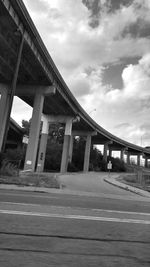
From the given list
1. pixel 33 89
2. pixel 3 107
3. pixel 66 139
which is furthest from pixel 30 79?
pixel 66 139

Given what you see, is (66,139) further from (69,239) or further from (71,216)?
(69,239)

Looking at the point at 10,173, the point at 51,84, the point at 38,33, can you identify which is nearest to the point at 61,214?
the point at 10,173

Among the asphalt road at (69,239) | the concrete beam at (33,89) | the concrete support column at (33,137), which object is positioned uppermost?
the concrete beam at (33,89)

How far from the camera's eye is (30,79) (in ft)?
116

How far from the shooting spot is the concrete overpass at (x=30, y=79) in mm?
22734

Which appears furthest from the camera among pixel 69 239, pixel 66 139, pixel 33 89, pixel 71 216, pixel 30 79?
pixel 66 139

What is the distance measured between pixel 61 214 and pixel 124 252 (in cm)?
338

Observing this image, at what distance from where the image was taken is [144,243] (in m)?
5.41

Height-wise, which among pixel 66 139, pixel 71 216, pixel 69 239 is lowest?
pixel 69 239

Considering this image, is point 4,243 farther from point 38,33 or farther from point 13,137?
point 13,137

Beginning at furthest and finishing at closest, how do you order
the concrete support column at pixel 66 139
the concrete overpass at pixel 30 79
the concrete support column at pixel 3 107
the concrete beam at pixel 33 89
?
the concrete support column at pixel 66 139
the concrete beam at pixel 33 89
the concrete support column at pixel 3 107
the concrete overpass at pixel 30 79

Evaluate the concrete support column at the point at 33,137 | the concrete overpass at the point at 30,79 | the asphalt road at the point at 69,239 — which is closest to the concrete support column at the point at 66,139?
the concrete overpass at the point at 30,79

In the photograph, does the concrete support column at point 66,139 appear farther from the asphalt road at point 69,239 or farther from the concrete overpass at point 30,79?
the asphalt road at point 69,239

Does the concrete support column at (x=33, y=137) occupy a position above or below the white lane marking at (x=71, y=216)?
above
